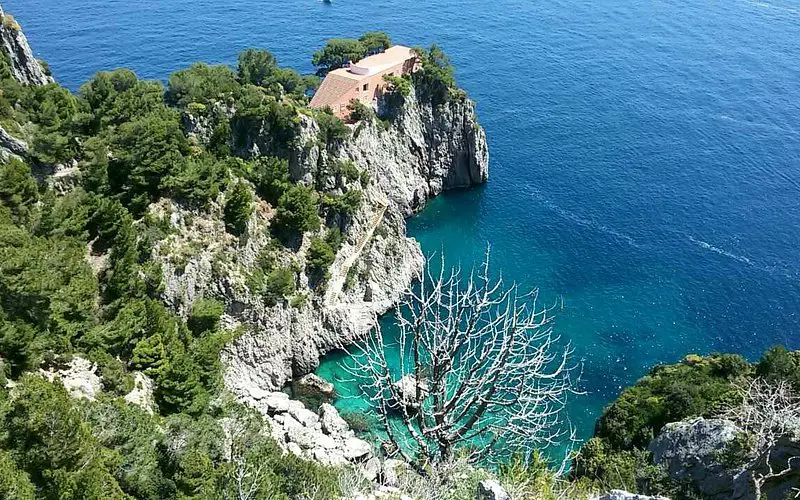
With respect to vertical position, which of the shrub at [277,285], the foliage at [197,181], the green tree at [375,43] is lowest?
the shrub at [277,285]

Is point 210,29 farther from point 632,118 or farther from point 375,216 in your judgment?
point 632,118

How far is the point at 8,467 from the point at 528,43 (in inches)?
4420

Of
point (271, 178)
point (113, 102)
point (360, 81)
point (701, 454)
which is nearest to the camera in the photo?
point (701, 454)

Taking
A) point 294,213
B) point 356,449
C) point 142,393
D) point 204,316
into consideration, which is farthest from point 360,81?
point 142,393

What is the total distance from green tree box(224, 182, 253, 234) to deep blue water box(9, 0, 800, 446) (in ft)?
83.5

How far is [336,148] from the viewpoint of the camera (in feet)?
193

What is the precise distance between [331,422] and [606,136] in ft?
213

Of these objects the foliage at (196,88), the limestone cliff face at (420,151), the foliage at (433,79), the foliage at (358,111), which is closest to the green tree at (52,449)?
the foliage at (196,88)

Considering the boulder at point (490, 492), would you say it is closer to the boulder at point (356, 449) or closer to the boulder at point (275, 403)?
the boulder at point (356, 449)

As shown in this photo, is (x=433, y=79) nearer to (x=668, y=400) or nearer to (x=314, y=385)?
(x=314, y=385)

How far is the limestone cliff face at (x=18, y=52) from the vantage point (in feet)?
153

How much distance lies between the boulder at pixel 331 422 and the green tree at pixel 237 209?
15.4 meters

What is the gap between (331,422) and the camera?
42969 mm

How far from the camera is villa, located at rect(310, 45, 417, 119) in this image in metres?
65.6
